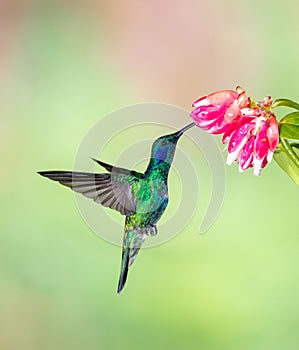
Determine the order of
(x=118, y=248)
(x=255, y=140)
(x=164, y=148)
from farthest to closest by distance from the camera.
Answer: (x=118, y=248), (x=164, y=148), (x=255, y=140)

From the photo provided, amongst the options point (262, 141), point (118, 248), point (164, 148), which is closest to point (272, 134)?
point (262, 141)

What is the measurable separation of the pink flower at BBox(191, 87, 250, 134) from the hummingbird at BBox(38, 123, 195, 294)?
0.08 metres

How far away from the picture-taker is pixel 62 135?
2438 millimetres

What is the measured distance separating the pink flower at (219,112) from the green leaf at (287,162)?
89mm

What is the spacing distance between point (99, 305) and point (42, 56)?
3.04ft

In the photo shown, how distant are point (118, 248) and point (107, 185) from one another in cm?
135

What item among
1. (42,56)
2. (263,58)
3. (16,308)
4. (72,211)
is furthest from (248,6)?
(16,308)

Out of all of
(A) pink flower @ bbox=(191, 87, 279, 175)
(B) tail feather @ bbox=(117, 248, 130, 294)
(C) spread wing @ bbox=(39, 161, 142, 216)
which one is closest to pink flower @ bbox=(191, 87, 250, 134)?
(A) pink flower @ bbox=(191, 87, 279, 175)

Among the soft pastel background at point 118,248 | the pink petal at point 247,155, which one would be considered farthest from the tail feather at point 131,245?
the soft pastel background at point 118,248

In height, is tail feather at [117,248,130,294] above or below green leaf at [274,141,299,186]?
below

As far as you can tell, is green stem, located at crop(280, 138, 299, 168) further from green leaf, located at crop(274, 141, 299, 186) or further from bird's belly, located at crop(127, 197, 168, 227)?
bird's belly, located at crop(127, 197, 168, 227)

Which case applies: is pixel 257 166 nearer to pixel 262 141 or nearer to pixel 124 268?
pixel 262 141

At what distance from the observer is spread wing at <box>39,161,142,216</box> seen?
98 centimetres

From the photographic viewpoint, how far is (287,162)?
95 cm
